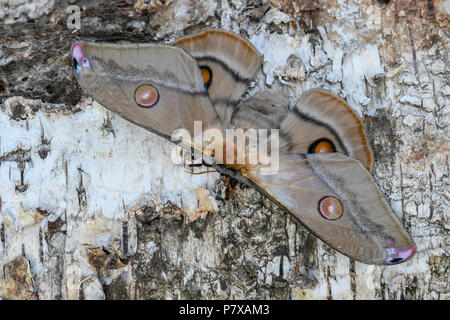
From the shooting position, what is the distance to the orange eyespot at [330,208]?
294cm

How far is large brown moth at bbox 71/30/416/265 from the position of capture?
2902 millimetres

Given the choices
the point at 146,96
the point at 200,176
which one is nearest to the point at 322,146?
the point at 200,176

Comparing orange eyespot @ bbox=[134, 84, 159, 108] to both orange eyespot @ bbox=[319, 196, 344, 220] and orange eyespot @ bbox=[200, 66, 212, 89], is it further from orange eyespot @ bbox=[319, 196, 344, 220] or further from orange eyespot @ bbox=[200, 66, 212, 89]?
orange eyespot @ bbox=[319, 196, 344, 220]

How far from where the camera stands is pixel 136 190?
311 centimetres

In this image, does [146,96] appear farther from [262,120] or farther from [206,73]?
[262,120]

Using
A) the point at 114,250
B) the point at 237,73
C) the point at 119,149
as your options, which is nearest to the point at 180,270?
the point at 114,250

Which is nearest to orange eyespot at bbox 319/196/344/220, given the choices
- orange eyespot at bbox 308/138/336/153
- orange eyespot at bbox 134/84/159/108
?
orange eyespot at bbox 308/138/336/153

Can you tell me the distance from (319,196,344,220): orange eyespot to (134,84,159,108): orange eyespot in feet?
3.65

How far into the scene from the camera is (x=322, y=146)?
10.3ft

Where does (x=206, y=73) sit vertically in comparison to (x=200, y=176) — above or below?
above

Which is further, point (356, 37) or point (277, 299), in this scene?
point (356, 37)

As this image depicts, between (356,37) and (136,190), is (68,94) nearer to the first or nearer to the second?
(136,190)

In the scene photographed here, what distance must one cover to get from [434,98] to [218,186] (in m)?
1.39

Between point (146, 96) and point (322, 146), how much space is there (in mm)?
1077
